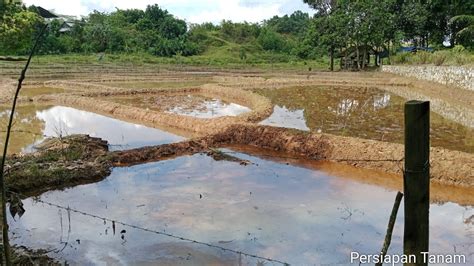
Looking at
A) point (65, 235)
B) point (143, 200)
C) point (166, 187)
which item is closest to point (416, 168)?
point (65, 235)

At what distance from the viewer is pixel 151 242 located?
585 centimetres

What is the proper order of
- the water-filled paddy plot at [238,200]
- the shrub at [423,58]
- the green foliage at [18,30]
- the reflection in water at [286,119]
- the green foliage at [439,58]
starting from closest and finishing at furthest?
the water-filled paddy plot at [238,200] < the green foliage at [18,30] < the reflection in water at [286,119] < the green foliage at [439,58] < the shrub at [423,58]

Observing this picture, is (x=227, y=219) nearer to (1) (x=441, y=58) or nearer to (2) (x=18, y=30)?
(2) (x=18, y=30)

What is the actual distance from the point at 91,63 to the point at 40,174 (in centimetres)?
2822

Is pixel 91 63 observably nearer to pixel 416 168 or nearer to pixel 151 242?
pixel 151 242

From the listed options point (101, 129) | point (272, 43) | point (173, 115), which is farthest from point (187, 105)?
point (272, 43)

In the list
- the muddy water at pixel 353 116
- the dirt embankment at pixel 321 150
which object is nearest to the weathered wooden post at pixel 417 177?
the dirt embankment at pixel 321 150

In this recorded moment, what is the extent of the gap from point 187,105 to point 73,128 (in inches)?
222

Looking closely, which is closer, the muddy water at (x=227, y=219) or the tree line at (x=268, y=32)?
the muddy water at (x=227, y=219)

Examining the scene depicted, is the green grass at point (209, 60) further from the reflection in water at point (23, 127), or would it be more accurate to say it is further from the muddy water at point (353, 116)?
the reflection in water at point (23, 127)

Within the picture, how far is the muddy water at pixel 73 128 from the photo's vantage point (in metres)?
12.4

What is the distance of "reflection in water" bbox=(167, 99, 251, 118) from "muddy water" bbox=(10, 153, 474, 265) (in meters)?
7.39

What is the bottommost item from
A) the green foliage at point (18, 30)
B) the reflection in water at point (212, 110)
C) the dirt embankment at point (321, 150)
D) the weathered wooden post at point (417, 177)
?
the dirt embankment at point (321, 150)

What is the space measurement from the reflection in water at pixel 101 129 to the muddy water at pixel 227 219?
3.30 metres
